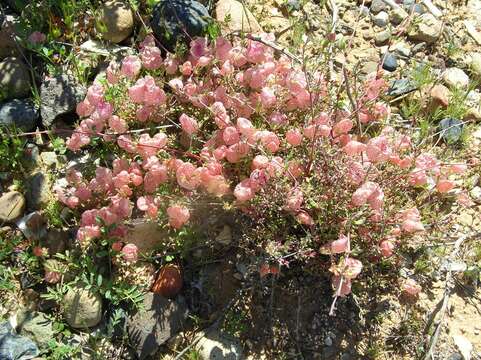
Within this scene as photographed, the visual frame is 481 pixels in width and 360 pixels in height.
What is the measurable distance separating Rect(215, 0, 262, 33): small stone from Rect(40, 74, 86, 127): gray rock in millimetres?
1285

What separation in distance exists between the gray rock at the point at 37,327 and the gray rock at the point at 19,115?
1411 millimetres

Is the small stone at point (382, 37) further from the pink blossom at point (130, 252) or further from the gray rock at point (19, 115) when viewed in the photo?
the gray rock at point (19, 115)

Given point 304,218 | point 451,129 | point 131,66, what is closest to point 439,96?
point 451,129

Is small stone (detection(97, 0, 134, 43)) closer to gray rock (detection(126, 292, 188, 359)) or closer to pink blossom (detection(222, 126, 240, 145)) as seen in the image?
pink blossom (detection(222, 126, 240, 145))

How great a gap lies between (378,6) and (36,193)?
10.9 ft

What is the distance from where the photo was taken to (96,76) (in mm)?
4305

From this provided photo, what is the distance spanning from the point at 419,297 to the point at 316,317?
74 cm

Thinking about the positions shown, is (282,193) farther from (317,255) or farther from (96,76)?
(96,76)

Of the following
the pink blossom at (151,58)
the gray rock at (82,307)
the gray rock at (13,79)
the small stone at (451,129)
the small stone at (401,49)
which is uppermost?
the pink blossom at (151,58)

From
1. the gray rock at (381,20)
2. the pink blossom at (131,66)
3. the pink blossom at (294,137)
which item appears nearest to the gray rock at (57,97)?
the pink blossom at (131,66)

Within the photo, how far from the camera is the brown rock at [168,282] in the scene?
3605 millimetres

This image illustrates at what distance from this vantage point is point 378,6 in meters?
4.77

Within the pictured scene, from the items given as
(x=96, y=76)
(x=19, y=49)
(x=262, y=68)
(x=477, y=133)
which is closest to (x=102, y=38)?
(x=96, y=76)

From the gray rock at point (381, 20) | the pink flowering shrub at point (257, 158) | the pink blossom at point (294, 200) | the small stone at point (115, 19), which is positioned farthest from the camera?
the gray rock at point (381, 20)
